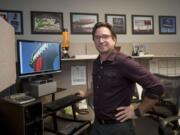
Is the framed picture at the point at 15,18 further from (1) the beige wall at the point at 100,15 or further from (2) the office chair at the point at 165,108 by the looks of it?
(2) the office chair at the point at 165,108

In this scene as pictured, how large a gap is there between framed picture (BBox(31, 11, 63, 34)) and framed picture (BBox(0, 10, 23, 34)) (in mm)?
134

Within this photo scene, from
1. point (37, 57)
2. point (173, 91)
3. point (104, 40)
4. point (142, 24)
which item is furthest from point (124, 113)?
point (142, 24)

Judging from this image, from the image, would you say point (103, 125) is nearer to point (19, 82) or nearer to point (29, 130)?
point (29, 130)

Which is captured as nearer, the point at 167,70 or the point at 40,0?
the point at 40,0

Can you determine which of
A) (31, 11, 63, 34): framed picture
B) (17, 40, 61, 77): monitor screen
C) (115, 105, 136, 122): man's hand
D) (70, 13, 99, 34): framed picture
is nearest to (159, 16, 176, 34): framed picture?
(70, 13, 99, 34): framed picture

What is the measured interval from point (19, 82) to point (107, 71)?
3.45 ft

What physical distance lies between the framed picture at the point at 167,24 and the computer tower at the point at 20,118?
89.0 inches

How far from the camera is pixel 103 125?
55.2 inches

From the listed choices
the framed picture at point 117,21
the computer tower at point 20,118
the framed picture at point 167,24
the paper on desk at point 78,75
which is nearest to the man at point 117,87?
the computer tower at point 20,118

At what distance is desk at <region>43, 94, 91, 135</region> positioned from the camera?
1.85 metres

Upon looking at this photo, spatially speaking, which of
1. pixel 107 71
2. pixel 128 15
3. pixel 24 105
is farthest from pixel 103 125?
pixel 128 15

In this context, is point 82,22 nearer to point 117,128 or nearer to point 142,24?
point 142,24

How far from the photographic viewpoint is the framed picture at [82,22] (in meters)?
2.82

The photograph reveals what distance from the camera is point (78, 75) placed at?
9.21 ft
